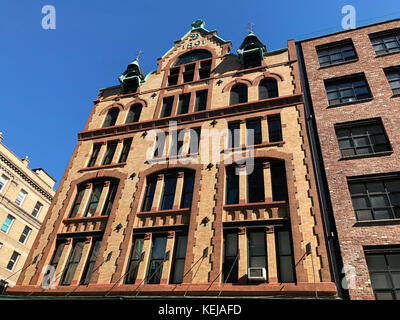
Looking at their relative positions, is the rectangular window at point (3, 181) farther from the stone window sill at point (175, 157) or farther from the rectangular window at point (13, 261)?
the stone window sill at point (175, 157)

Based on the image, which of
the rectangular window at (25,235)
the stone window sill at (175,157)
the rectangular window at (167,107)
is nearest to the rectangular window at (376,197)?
the stone window sill at (175,157)

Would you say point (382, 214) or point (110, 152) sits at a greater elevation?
point (110, 152)

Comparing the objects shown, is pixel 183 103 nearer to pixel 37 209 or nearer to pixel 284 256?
pixel 284 256

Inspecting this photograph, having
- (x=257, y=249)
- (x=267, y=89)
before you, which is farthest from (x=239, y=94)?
(x=257, y=249)

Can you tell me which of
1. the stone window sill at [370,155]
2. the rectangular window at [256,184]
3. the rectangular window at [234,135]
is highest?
the rectangular window at [234,135]

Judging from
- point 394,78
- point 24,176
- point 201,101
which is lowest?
point 394,78

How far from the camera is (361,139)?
1581cm

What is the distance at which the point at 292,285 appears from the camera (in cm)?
1166

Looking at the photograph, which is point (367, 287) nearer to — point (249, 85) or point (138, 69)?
point (249, 85)

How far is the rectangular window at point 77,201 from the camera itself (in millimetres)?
18727

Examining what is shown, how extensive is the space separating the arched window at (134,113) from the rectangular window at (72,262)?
34.2 feet

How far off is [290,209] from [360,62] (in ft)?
40.1

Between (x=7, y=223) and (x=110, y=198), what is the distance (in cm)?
2403

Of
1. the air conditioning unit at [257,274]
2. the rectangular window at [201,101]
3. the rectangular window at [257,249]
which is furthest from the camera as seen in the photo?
the rectangular window at [201,101]
